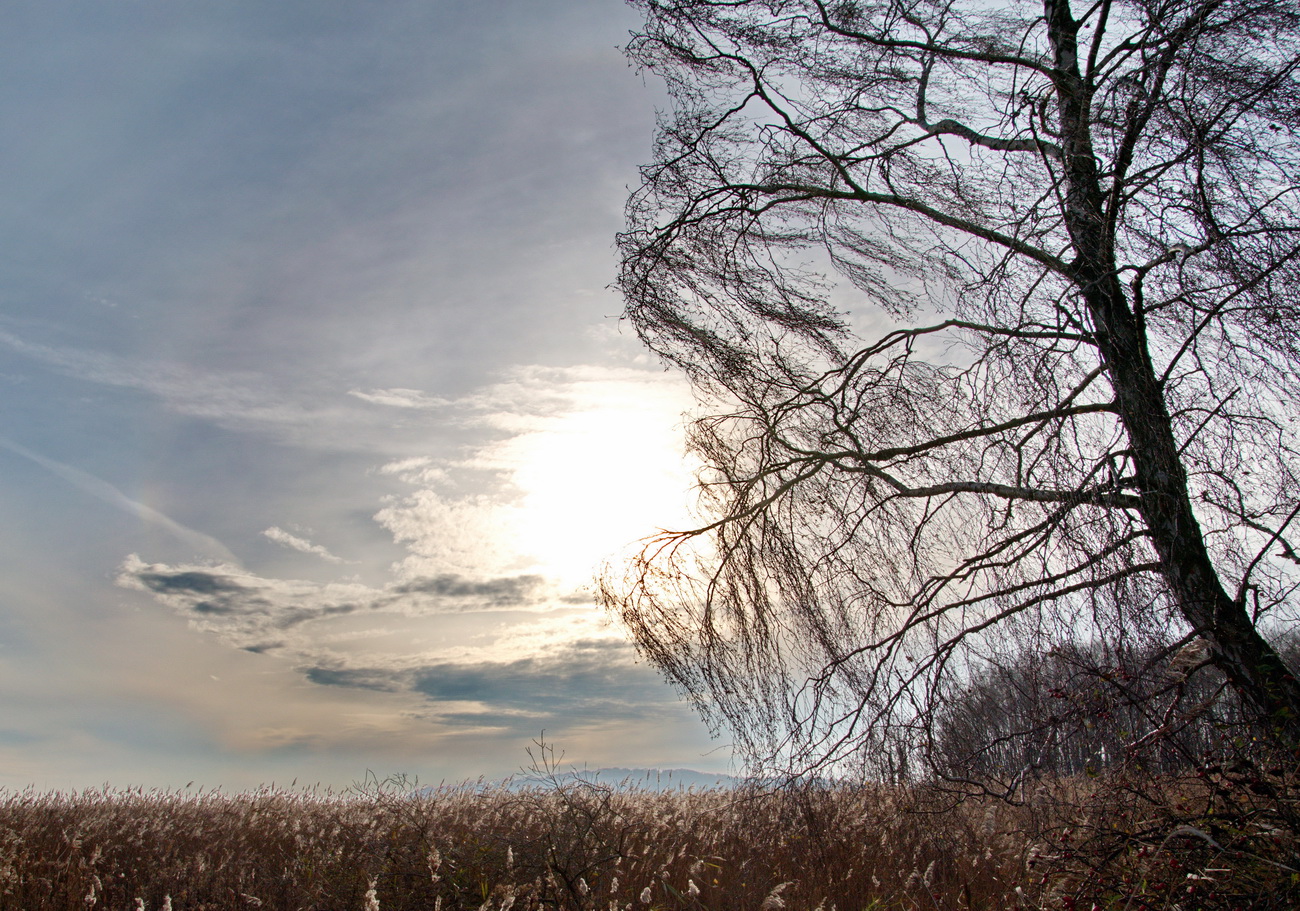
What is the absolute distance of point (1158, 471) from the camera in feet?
→ 12.7

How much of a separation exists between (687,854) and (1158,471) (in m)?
5.04

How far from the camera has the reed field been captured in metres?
3.53

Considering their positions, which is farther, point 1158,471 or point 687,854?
point 687,854

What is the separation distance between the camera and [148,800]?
9.39 metres

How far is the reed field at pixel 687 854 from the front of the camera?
3.53 m

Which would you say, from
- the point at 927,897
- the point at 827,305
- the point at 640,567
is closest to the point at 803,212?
the point at 827,305

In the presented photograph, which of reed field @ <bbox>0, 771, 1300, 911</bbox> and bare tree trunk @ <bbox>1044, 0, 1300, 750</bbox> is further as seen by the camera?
bare tree trunk @ <bbox>1044, 0, 1300, 750</bbox>

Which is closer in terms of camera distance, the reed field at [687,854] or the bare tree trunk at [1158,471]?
the reed field at [687,854]

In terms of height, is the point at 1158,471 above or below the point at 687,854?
above

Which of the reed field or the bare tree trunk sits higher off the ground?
the bare tree trunk

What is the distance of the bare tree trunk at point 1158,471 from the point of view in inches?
153

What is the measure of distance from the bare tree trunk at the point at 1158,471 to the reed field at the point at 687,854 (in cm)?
59

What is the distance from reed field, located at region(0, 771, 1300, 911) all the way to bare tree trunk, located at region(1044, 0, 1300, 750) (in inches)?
23.1

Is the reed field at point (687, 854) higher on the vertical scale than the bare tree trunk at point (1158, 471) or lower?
lower
